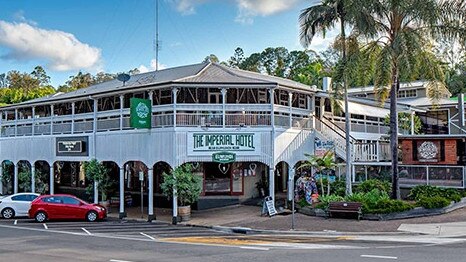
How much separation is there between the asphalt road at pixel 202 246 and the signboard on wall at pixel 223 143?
16.3 ft

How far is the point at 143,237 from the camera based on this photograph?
1933 cm

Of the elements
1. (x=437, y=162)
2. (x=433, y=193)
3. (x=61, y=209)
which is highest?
(x=437, y=162)

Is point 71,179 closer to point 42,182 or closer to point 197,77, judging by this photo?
point 42,182

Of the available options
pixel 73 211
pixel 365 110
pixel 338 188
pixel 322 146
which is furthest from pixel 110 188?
pixel 365 110

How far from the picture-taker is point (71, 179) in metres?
36.8

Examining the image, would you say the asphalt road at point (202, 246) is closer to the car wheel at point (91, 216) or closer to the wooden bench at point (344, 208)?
the car wheel at point (91, 216)

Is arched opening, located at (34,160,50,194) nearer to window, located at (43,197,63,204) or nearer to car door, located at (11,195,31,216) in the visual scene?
car door, located at (11,195,31,216)

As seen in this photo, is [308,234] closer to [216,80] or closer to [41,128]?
[216,80]

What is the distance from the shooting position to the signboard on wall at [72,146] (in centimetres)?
3027

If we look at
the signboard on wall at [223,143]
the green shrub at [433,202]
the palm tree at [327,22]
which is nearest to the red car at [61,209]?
the signboard on wall at [223,143]

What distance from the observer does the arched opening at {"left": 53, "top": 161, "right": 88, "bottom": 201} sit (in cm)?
3566

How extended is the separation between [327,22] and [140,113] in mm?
11024

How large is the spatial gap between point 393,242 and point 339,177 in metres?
11.6

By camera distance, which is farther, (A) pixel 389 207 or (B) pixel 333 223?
(A) pixel 389 207
